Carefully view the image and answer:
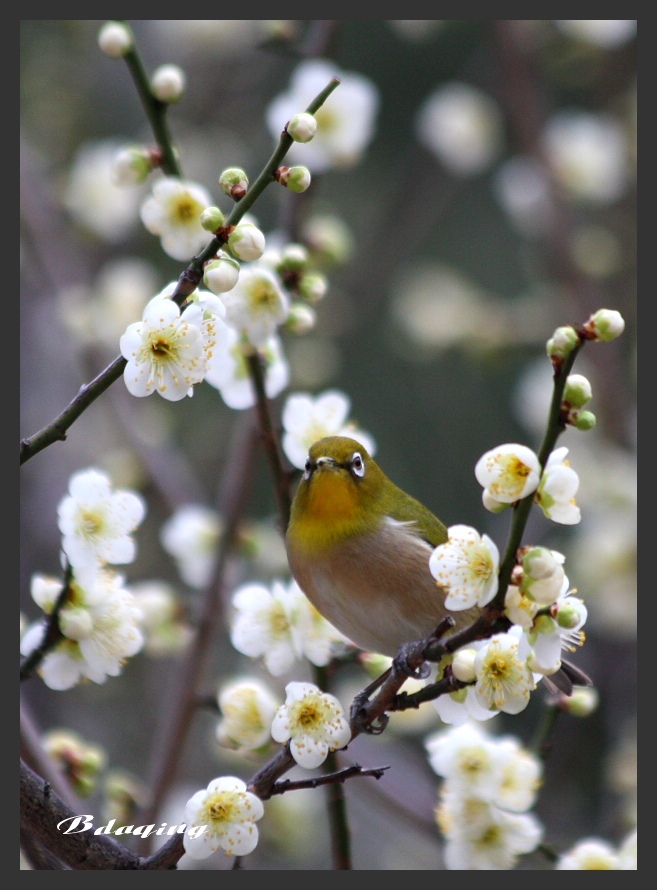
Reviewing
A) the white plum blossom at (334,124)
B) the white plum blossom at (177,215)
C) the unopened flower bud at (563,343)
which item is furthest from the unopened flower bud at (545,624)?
the white plum blossom at (334,124)

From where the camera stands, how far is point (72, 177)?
186 inches

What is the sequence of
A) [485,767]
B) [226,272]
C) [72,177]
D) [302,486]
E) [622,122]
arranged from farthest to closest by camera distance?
[622,122]
[72,177]
[302,486]
[485,767]
[226,272]

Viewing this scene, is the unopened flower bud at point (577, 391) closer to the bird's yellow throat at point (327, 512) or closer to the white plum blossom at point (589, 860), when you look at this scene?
the bird's yellow throat at point (327, 512)

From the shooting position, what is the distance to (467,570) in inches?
63.7

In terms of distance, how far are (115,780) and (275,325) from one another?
1335 mm

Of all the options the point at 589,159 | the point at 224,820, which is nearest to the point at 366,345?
the point at 589,159

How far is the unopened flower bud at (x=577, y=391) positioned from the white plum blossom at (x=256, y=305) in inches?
34.3

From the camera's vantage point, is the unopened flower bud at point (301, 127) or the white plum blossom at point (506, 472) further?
the unopened flower bud at point (301, 127)

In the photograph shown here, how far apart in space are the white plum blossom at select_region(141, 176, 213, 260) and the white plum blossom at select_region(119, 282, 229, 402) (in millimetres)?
481

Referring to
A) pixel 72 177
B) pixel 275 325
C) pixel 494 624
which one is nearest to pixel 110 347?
pixel 72 177

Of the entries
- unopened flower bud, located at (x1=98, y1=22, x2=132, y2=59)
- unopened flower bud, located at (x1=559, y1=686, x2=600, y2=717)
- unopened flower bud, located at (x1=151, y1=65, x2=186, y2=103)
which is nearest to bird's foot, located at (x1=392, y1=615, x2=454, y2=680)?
unopened flower bud, located at (x1=559, y1=686, x2=600, y2=717)

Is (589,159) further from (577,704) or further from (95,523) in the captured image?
(95,523)

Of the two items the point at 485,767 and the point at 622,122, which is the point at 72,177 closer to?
the point at 622,122

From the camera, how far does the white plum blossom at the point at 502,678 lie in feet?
5.67
